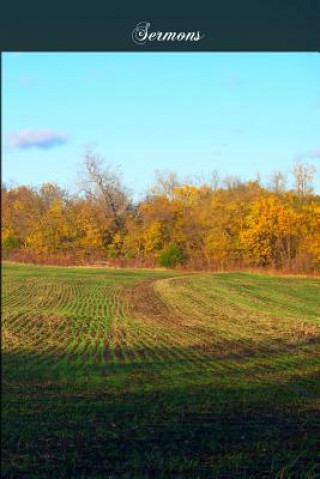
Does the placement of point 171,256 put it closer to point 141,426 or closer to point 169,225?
point 169,225

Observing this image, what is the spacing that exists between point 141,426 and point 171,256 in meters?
2.03

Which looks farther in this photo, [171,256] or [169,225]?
[171,256]

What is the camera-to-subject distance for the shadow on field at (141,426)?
2808 mm

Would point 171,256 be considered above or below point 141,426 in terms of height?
above

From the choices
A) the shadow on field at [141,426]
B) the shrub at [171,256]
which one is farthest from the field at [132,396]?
the shrub at [171,256]

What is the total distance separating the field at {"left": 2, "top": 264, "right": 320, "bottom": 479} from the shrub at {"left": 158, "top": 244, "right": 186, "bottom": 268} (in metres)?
0.31

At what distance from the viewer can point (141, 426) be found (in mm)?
3908

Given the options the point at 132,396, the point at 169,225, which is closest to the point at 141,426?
the point at 132,396

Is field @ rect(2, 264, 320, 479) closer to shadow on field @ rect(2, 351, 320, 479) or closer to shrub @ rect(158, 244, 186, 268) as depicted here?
shadow on field @ rect(2, 351, 320, 479)

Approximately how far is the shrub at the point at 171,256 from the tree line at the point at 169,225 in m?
0.01

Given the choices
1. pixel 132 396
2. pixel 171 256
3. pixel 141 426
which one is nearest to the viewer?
pixel 141 426

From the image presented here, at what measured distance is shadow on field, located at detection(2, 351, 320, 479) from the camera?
2.81m
